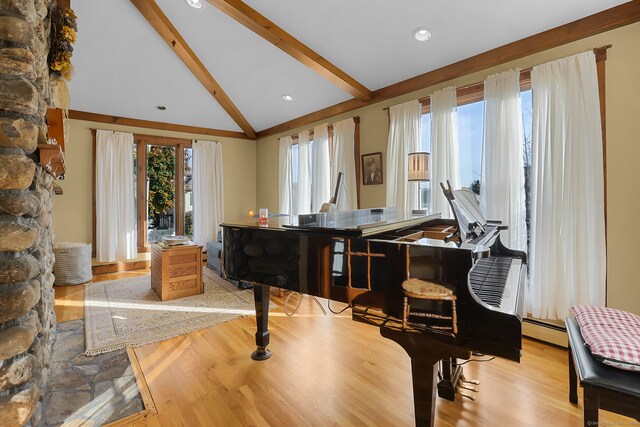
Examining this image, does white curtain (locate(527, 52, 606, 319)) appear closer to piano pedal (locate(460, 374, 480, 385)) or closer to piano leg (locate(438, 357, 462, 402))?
piano pedal (locate(460, 374, 480, 385))

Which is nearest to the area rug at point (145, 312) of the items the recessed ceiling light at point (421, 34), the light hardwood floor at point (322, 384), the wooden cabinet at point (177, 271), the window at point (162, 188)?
the wooden cabinet at point (177, 271)

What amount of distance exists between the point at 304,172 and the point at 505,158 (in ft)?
10.1

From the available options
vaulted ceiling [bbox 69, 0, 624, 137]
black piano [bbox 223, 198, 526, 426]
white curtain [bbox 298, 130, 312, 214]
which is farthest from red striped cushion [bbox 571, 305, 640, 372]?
white curtain [bbox 298, 130, 312, 214]

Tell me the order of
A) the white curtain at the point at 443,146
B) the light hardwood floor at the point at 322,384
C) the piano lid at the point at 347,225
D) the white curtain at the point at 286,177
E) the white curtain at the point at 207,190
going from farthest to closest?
the white curtain at the point at 207,190 → the white curtain at the point at 286,177 → the white curtain at the point at 443,146 → the light hardwood floor at the point at 322,384 → the piano lid at the point at 347,225

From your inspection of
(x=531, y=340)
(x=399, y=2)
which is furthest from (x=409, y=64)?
(x=531, y=340)

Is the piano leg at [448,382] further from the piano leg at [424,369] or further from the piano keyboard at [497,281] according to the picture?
the piano leg at [424,369]

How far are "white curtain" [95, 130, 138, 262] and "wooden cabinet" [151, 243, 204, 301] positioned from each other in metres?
1.62

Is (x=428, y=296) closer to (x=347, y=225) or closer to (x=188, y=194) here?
(x=347, y=225)

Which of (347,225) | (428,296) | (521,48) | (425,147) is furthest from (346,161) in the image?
(428,296)

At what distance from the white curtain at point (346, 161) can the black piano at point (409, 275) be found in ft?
7.04

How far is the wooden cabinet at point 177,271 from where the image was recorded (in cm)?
360

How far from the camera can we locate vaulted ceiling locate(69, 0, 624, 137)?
267cm

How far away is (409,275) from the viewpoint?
1256mm

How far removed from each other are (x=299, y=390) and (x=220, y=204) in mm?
4649
